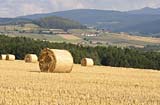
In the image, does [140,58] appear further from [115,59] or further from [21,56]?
[21,56]

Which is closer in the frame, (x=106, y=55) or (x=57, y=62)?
(x=57, y=62)

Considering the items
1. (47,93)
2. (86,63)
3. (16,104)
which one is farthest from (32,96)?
(86,63)

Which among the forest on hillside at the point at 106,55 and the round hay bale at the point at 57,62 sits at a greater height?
the round hay bale at the point at 57,62

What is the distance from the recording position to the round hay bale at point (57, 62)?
30422mm

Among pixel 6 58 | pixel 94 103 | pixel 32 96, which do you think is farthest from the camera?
pixel 6 58

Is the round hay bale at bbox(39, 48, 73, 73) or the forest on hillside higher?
the round hay bale at bbox(39, 48, 73, 73)

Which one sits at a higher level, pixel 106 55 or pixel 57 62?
pixel 57 62

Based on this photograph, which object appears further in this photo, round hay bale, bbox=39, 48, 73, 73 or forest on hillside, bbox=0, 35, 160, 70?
forest on hillside, bbox=0, 35, 160, 70

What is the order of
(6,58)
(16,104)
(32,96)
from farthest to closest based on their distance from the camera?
(6,58), (32,96), (16,104)

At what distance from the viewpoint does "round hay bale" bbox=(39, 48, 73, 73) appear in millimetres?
30422

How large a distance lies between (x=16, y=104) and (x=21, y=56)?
211ft

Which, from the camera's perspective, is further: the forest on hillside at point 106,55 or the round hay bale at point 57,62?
the forest on hillside at point 106,55

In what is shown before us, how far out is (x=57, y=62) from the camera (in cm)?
3022

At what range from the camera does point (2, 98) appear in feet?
47.9
